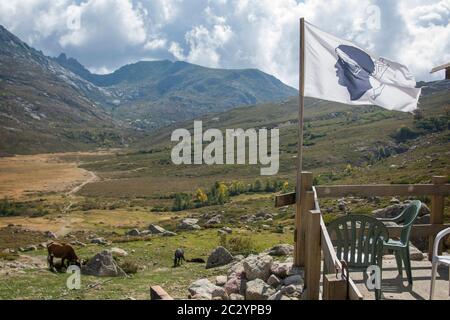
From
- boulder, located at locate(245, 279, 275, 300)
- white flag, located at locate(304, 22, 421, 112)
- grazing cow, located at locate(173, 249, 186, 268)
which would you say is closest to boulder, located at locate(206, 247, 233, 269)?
grazing cow, located at locate(173, 249, 186, 268)

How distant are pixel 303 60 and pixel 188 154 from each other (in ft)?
504

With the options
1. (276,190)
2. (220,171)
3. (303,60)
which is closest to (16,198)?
(276,190)

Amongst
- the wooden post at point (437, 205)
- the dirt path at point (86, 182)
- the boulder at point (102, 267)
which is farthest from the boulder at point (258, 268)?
the dirt path at point (86, 182)

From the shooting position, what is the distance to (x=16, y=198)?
96.0 m

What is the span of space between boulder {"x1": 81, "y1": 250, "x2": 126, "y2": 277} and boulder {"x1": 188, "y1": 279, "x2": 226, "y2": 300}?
18.4 ft

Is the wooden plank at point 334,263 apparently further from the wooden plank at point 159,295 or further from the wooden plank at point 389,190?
the wooden plank at point 389,190

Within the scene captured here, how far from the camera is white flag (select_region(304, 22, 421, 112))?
7.96m

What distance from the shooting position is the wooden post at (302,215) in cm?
806

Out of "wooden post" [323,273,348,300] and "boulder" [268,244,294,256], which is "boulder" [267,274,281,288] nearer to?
"boulder" [268,244,294,256]

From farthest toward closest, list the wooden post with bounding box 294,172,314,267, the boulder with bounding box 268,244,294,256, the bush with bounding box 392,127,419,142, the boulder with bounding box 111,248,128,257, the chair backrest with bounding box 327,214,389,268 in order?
the bush with bounding box 392,127,419,142
the boulder with bounding box 111,248,128,257
the boulder with bounding box 268,244,294,256
the wooden post with bounding box 294,172,314,267
the chair backrest with bounding box 327,214,389,268

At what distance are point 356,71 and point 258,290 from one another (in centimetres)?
392

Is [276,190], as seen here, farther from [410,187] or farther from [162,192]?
[410,187]

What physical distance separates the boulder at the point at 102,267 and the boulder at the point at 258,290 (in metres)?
7.09

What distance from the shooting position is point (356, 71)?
8.09 meters
